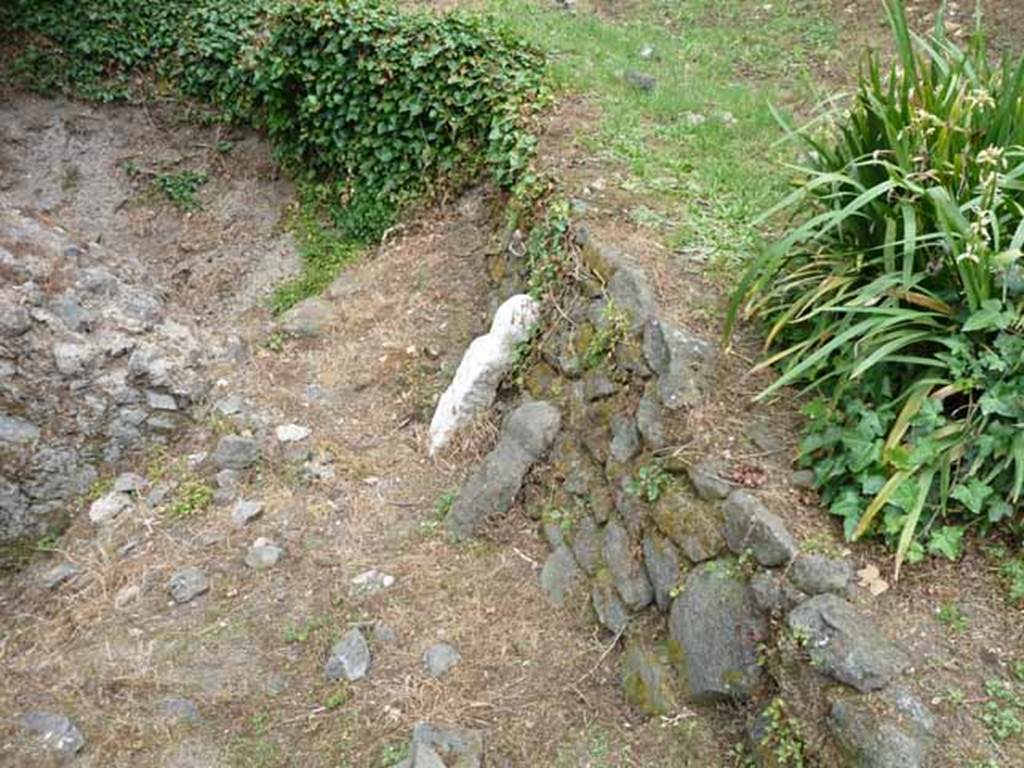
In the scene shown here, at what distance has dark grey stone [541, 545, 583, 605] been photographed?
368 centimetres

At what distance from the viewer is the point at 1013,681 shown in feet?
8.05

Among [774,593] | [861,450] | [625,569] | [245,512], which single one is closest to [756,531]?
[774,593]

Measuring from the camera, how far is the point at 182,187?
7016 mm

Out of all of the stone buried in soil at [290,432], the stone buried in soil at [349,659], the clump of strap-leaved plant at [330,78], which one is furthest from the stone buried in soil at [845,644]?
the clump of strap-leaved plant at [330,78]

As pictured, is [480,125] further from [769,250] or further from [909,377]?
[909,377]

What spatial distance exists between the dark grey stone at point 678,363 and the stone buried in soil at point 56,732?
272 cm

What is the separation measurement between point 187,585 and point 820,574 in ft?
9.55

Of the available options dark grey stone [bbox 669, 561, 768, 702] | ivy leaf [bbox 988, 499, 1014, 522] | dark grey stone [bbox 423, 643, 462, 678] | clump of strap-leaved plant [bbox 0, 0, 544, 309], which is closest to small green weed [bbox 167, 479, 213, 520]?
dark grey stone [bbox 423, 643, 462, 678]

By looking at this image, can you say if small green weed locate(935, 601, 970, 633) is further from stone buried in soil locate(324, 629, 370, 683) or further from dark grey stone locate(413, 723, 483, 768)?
stone buried in soil locate(324, 629, 370, 683)

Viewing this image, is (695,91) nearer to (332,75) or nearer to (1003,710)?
(332,75)

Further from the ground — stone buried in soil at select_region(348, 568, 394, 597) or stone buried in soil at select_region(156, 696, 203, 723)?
stone buried in soil at select_region(348, 568, 394, 597)

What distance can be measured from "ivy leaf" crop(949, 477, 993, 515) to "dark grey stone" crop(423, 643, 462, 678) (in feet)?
6.53

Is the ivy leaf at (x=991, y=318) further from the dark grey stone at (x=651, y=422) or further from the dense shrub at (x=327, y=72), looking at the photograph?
the dense shrub at (x=327, y=72)

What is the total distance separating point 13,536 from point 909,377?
4.47 meters
